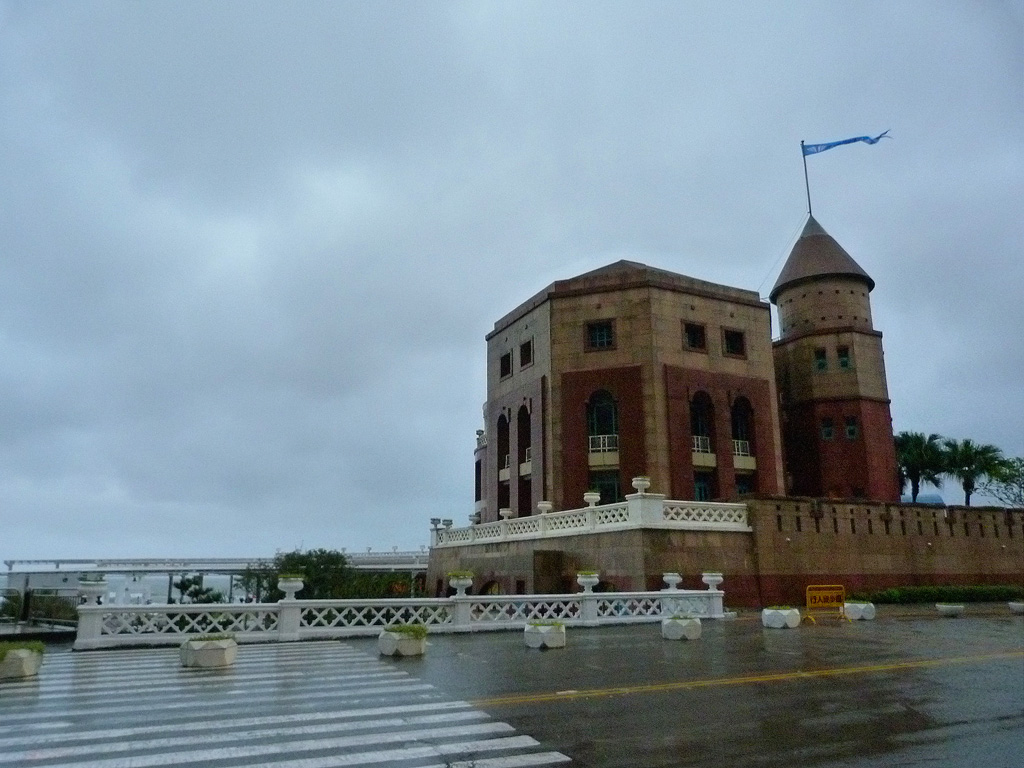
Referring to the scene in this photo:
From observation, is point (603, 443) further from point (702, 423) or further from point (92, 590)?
point (92, 590)

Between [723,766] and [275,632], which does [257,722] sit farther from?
[275,632]

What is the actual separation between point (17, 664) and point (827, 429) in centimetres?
3783

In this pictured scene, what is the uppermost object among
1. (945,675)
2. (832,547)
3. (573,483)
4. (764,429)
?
(764,429)

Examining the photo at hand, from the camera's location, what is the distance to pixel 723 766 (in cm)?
676

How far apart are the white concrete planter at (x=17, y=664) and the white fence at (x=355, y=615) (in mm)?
4333

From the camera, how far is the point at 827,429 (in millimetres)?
40656

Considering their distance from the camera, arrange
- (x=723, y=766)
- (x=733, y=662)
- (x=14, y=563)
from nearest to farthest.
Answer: (x=723, y=766), (x=733, y=662), (x=14, y=563)

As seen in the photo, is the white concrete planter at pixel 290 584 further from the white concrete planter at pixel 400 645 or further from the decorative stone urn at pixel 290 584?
the white concrete planter at pixel 400 645

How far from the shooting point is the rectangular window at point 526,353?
37.4 m

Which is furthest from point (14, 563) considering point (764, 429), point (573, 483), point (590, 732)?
point (590, 732)

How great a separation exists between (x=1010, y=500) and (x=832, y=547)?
34917 mm

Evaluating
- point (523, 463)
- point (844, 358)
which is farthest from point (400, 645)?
point (844, 358)

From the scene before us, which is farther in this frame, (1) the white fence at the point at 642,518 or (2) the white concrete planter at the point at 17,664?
(1) the white fence at the point at 642,518

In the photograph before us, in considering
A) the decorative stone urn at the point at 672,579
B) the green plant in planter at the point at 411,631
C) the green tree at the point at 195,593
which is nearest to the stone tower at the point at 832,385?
the decorative stone urn at the point at 672,579
